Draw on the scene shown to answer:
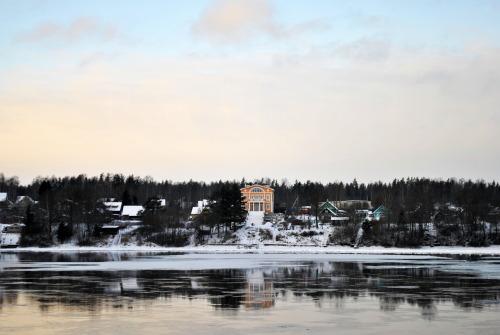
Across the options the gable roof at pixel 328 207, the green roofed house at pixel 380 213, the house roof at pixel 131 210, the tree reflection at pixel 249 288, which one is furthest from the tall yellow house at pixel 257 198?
the tree reflection at pixel 249 288

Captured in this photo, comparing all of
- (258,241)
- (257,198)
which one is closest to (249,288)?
(258,241)

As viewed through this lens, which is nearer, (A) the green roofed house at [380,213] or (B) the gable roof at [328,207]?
(A) the green roofed house at [380,213]

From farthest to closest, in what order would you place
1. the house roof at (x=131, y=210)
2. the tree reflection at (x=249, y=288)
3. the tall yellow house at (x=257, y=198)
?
the house roof at (x=131, y=210)
the tall yellow house at (x=257, y=198)
the tree reflection at (x=249, y=288)

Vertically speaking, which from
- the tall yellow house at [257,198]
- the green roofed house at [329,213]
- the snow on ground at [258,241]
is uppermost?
the tall yellow house at [257,198]

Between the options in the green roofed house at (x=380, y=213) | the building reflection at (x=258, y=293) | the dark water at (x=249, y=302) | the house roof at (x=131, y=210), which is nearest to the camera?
the dark water at (x=249, y=302)

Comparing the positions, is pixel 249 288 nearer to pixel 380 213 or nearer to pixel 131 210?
pixel 380 213

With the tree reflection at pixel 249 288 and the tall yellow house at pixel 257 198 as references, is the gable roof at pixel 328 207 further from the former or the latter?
the tree reflection at pixel 249 288

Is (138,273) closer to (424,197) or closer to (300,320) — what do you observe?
(300,320)

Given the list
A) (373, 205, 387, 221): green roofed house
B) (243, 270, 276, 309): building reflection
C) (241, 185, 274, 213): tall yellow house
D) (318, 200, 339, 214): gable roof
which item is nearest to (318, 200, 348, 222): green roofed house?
(318, 200, 339, 214): gable roof

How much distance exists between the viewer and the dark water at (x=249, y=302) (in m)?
19.0

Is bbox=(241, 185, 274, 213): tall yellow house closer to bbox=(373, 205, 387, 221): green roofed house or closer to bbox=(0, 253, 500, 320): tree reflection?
bbox=(373, 205, 387, 221): green roofed house

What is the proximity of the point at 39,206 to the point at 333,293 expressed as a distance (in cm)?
8276

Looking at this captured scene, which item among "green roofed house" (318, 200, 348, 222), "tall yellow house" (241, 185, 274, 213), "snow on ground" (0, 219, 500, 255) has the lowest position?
"snow on ground" (0, 219, 500, 255)

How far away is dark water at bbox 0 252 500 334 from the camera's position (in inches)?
747
